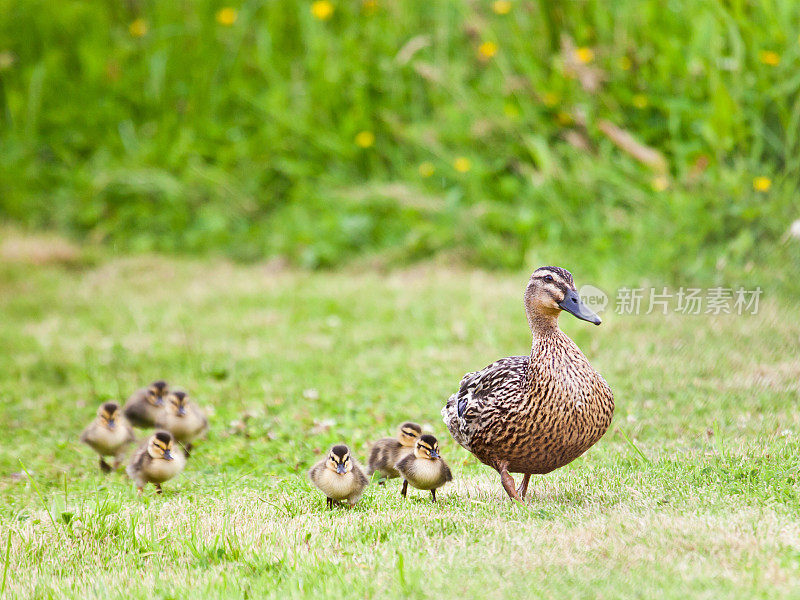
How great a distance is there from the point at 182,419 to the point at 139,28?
8.09m

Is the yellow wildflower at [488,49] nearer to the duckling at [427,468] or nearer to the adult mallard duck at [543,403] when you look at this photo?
the adult mallard duck at [543,403]

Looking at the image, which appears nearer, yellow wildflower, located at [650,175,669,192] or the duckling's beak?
the duckling's beak

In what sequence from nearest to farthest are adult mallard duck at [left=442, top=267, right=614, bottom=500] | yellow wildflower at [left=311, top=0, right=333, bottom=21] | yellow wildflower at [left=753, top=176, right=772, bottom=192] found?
adult mallard duck at [left=442, top=267, right=614, bottom=500] → yellow wildflower at [left=753, top=176, right=772, bottom=192] → yellow wildflower at [left=311, top=0, right=333, bottom=21]

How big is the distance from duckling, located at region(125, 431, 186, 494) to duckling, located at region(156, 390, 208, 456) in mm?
593

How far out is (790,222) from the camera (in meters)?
8.00

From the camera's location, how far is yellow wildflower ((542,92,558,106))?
10.0 meters

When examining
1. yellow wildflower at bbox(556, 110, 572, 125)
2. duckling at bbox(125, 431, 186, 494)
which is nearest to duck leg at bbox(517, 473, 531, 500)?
duckling at bbox(125, 431, 186, 494)

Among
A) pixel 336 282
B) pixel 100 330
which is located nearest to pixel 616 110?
pixel 336 282

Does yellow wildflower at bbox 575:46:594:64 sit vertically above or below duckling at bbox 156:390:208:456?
above

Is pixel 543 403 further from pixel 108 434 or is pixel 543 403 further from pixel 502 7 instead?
pixel 502 7

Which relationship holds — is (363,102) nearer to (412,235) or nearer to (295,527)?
(412,235)

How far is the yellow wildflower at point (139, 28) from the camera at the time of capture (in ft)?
42.0

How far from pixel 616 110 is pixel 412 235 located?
7.57 feet

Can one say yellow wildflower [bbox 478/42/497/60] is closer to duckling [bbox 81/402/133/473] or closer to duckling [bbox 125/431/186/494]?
duckling [bbox 81/402/133/473]
